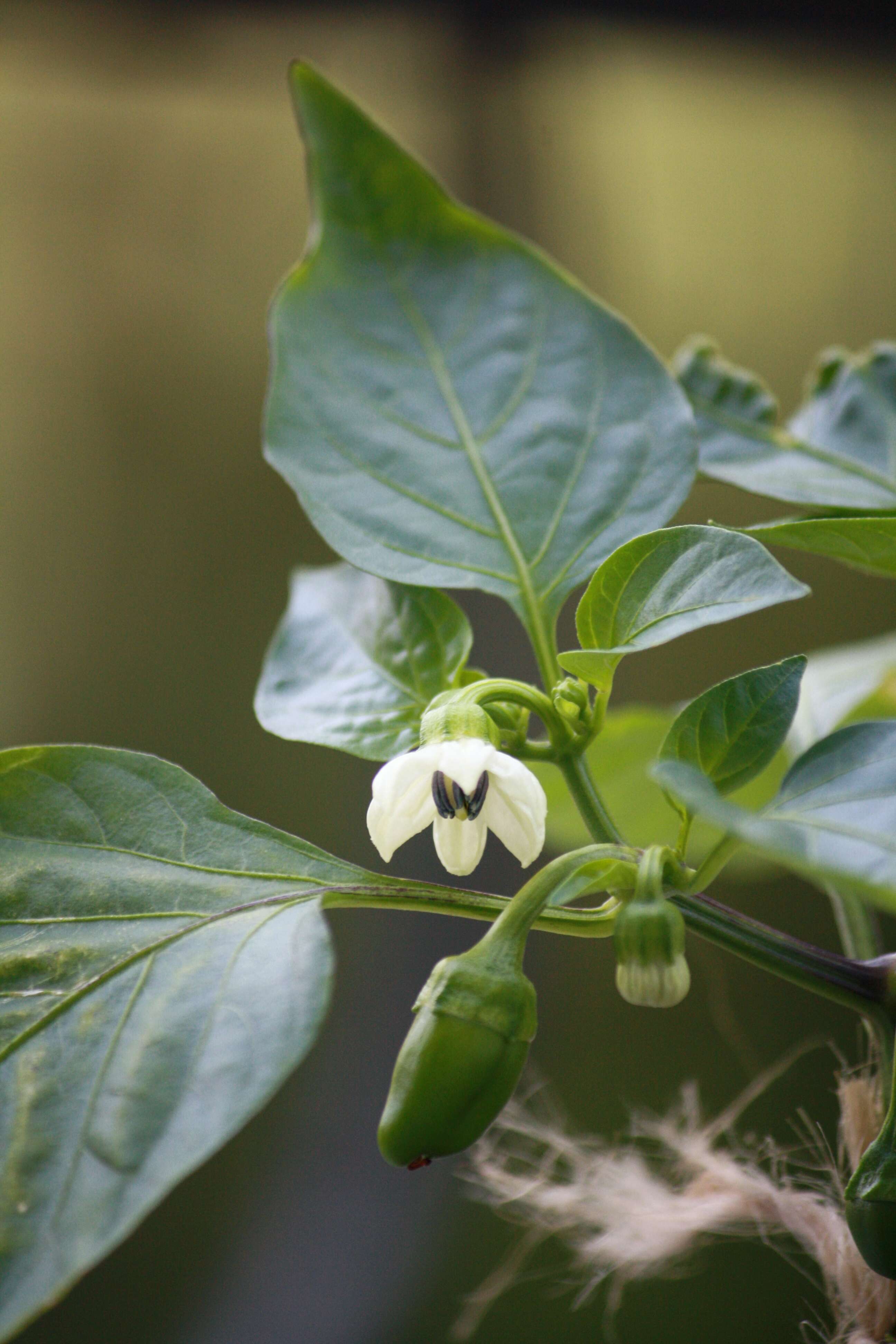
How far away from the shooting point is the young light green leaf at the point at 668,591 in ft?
0.59

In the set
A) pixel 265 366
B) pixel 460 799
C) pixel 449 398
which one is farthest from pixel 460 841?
pixel 265 366

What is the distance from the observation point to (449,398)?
0.26 m

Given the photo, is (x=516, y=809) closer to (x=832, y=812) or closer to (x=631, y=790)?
(x=832, y=812)

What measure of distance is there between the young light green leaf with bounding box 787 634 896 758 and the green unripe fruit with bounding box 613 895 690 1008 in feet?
0.59

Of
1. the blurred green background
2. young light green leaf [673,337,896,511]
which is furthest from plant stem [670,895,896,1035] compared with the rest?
the blurred green background

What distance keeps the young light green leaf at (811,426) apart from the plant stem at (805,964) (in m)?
0.13

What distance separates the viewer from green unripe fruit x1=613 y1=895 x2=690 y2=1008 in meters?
0.16

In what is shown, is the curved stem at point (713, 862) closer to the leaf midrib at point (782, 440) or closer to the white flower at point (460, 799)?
the white flower at point (460, 799)

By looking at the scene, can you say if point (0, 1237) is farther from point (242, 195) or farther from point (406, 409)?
point (242, 195)

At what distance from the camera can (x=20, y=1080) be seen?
0.56 feet

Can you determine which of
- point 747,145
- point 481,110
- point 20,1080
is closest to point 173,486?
point 481,110

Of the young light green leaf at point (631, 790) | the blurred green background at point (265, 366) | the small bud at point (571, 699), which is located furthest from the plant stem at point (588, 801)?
the blurred green background at point (265, 366)

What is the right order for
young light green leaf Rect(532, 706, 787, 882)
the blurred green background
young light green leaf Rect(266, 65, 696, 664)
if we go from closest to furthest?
young light green leaf Rect(266, 65, 696, 664), young light green leaf Rect(532, 706, 787, 882), the blurred green background

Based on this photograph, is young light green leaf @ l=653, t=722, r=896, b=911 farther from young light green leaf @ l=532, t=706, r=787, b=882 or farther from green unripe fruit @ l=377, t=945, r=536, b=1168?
young light green leaf @ l=532, t=706, r=787, b=882
